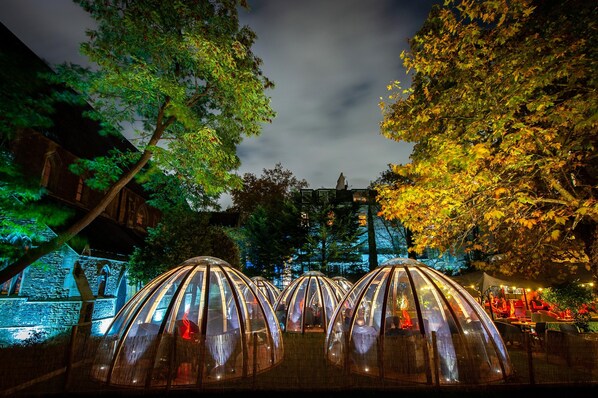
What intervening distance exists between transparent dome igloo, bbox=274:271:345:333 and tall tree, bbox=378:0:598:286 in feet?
24.5

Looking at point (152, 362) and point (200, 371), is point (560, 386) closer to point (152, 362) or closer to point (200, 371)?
point (200, 371)

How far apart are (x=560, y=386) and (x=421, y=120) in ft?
21.5

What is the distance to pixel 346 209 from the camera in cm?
3138

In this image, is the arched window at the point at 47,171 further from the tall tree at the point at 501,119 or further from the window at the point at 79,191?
the tall tree at the point at 501,119

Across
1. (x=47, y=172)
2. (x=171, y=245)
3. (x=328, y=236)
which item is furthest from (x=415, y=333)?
(x=328, y=236)

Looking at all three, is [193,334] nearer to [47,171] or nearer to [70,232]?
[70,232]

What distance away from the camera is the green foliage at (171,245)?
16.2 m

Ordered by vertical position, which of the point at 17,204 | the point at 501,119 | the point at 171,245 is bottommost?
the point at 17,204

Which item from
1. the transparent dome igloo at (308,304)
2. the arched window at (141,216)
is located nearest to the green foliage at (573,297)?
the transparent dome igloo at (308,304)

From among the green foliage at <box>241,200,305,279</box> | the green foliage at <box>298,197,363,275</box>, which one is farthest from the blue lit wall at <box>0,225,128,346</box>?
the green foliage at <box>298,197,363,275</box>

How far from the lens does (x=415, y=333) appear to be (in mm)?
7012

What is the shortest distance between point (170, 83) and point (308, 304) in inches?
438

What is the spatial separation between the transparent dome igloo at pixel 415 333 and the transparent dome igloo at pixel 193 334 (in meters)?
2.16

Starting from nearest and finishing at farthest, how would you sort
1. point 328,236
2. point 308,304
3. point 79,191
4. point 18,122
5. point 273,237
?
point 18,122 → point 308,304 → point 79,191 → point 328,236 → point 273,237
